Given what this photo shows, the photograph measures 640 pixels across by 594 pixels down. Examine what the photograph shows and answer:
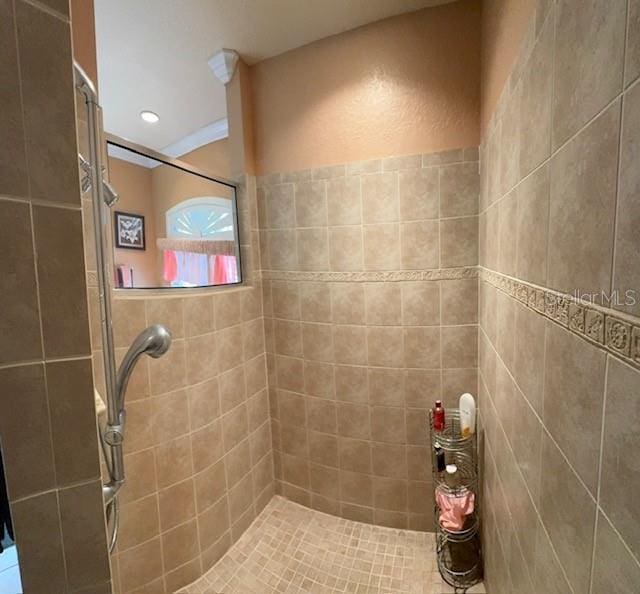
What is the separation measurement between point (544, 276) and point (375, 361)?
40.3 inches

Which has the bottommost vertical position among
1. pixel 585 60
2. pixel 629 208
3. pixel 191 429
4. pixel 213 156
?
pixel 191 429

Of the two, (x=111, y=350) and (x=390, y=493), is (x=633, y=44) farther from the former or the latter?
(x=390, y=493)

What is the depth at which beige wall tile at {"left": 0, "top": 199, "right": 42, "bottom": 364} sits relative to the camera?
0.41 meters

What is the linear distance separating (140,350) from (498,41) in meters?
1.51

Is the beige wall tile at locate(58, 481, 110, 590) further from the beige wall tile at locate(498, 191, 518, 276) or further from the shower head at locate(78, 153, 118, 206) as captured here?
the beige wall tile at locate(498, 191, 518, 276)

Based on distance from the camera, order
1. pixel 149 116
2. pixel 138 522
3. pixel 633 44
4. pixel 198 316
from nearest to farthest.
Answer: pixel 633 44 < pixel 138 522 < pixel 198 316 < pixel 149 116

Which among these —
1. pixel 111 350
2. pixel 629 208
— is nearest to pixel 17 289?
pixel 111 350

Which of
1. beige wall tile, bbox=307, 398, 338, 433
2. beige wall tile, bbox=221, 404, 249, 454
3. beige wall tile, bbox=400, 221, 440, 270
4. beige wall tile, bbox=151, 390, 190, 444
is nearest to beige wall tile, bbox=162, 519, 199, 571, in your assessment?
beige wall tile, bbox=221, 404, 249, 454

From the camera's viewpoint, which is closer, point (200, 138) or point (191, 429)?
point (191, 429)

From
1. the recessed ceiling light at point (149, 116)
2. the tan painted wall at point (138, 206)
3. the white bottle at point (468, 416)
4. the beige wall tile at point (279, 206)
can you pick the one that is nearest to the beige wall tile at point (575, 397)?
the white bottle at point (468, 416)

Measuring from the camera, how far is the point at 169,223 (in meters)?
1.73

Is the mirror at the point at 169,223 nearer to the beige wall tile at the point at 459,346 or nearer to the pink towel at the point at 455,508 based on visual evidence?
the beige wall tile at the point at 459,346

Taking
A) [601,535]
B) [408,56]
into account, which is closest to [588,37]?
[601,535]

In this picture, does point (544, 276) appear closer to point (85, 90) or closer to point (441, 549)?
point (85, 90)
